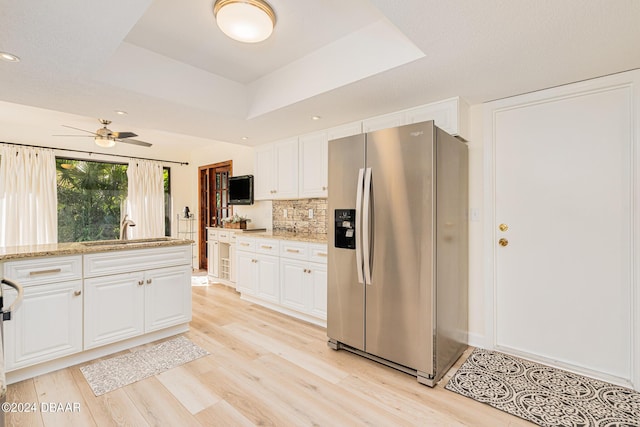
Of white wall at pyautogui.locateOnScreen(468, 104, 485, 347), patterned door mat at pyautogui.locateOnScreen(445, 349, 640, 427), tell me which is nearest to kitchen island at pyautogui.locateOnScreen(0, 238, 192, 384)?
patterned door mat at pyautogui.locateOnScreen(445, 349, 640, 427)

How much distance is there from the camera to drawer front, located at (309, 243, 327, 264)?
10.6ft

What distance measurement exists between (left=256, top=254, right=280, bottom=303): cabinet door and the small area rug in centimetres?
111

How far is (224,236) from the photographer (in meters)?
5.16

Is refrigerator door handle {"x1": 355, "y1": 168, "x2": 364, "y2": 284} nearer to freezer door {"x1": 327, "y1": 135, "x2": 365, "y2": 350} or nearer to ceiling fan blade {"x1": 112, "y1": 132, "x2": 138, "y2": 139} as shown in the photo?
freezer door {"x1": 327, "y1": 135, "x2": 365, "y2": 350}

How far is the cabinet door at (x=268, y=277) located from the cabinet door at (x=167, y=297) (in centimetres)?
98

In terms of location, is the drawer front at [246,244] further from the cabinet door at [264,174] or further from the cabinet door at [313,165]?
the cabinet door at [313,165]

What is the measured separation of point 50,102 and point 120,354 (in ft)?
7.48

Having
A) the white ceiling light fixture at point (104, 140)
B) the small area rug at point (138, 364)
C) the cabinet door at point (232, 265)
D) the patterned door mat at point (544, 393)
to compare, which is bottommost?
the patterned door mat at point (544, 393)

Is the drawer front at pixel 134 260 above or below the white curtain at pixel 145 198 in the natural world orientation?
below

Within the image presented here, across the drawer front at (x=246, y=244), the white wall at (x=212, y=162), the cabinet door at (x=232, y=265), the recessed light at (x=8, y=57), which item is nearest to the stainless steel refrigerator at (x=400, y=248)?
the drawer front at (x=246, y=244)

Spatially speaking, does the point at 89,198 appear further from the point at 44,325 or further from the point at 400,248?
the point at 400,248

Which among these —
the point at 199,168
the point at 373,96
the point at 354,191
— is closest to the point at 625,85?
the point at 373,96

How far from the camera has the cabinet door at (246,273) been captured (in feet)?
13.3

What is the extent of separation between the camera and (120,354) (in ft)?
8.70
